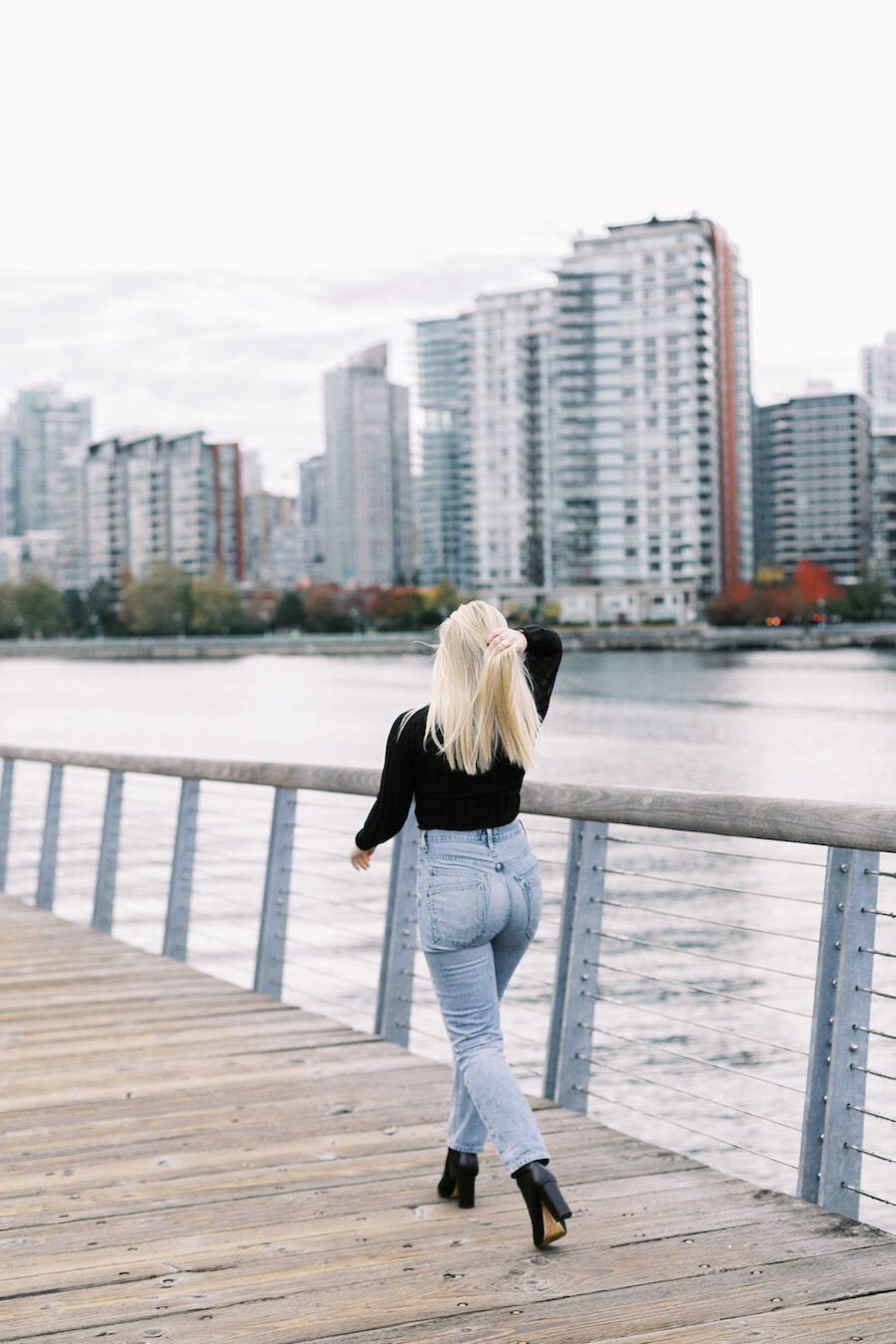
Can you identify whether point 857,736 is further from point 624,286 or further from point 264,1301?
point 624,286

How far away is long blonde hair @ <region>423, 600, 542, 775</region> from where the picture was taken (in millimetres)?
3295

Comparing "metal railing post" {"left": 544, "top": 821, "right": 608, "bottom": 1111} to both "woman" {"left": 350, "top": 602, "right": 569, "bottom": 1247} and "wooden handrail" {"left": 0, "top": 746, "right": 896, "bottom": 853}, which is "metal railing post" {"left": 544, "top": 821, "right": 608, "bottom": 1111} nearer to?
"wooden handrail" {"left": 0, "top": 746, "right": 896, "bottom": 853}

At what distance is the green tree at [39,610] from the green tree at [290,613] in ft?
115

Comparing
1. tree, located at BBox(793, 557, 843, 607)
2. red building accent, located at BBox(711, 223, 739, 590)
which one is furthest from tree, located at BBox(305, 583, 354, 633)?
tree, located at BBox(793, 557, 843, 607)

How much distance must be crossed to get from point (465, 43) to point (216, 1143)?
79.4 ft

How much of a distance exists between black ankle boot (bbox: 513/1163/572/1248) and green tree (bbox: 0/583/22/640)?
639 feet

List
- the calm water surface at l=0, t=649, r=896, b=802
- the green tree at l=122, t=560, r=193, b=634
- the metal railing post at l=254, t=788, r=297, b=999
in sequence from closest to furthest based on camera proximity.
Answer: the metal railing post at l=254, t=788, r=297, b=999
the calm water surface at l=0, t=649, r=896, b=802
the green tree at l=122, t=560, r=193, b=634

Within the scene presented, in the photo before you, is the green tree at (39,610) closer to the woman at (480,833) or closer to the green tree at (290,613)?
the green tree at (290,613)

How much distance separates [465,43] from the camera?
25203mm

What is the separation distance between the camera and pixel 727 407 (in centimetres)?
18375

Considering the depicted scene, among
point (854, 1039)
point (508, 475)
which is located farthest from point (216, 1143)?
point (508, 475)

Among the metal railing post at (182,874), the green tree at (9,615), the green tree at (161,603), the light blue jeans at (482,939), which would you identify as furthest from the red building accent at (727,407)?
the light blue jeans at (482,939)

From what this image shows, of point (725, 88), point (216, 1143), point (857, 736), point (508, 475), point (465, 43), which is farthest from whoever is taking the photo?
point (508, 475)

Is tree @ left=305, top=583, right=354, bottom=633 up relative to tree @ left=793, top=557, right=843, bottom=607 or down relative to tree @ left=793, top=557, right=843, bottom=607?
down
